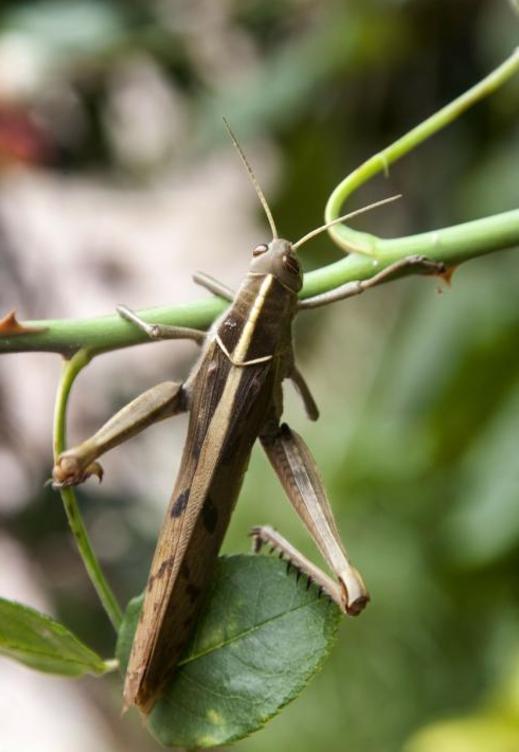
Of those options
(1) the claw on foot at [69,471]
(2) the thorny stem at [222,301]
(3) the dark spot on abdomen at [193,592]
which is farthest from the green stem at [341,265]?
(3) the dark spot on abdomen at [193,592]

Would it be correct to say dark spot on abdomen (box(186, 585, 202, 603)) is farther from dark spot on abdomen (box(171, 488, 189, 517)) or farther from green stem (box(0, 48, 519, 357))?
green stem (box(0, 48, 519, 357))

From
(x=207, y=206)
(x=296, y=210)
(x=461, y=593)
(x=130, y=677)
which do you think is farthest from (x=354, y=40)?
(x=207, y=206)

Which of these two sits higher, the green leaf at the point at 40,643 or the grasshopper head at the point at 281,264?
the grasshopper head at the point at 281,264

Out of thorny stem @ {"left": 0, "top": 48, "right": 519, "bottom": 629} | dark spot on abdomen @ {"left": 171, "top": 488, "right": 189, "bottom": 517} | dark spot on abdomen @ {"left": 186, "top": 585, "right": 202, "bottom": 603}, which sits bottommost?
dark spot on abdomen @ {"left": 186, "top": 585, "right": 202, "bottom": 603}

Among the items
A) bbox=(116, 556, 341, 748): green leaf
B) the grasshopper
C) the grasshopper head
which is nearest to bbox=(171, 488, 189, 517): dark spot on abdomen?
the grasshopper

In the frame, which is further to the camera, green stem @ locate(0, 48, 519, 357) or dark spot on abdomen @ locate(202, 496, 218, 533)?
dark spot on abdomen @ locate(202, 496, 218, 533)

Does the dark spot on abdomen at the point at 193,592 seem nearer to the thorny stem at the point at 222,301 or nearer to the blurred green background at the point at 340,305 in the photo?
the thorny stem at the point at 222,301
